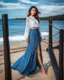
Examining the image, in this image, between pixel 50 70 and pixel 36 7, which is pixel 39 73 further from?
pixel 36 7

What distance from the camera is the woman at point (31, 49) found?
4.41 ft

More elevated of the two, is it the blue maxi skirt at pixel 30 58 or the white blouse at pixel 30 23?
the white blouse at pixel 30 23

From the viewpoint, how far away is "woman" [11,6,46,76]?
4.41 feet

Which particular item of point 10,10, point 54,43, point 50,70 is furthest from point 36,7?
point 50,70

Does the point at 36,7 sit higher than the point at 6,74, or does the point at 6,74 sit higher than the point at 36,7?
the point at 36,7

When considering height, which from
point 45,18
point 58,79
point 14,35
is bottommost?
point 58,79

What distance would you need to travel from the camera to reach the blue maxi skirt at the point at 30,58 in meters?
1.35

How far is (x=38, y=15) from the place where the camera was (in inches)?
53.6

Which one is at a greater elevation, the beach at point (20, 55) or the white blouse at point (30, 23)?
the white blouse at point (30, 23)

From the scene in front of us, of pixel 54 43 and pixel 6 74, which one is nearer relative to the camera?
pixel 6 74

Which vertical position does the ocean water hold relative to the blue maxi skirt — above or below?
above

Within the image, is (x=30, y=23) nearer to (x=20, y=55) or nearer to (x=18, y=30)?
(x=18, y=30)

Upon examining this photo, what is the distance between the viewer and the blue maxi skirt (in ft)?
4.43

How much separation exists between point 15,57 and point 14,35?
0.49ft
